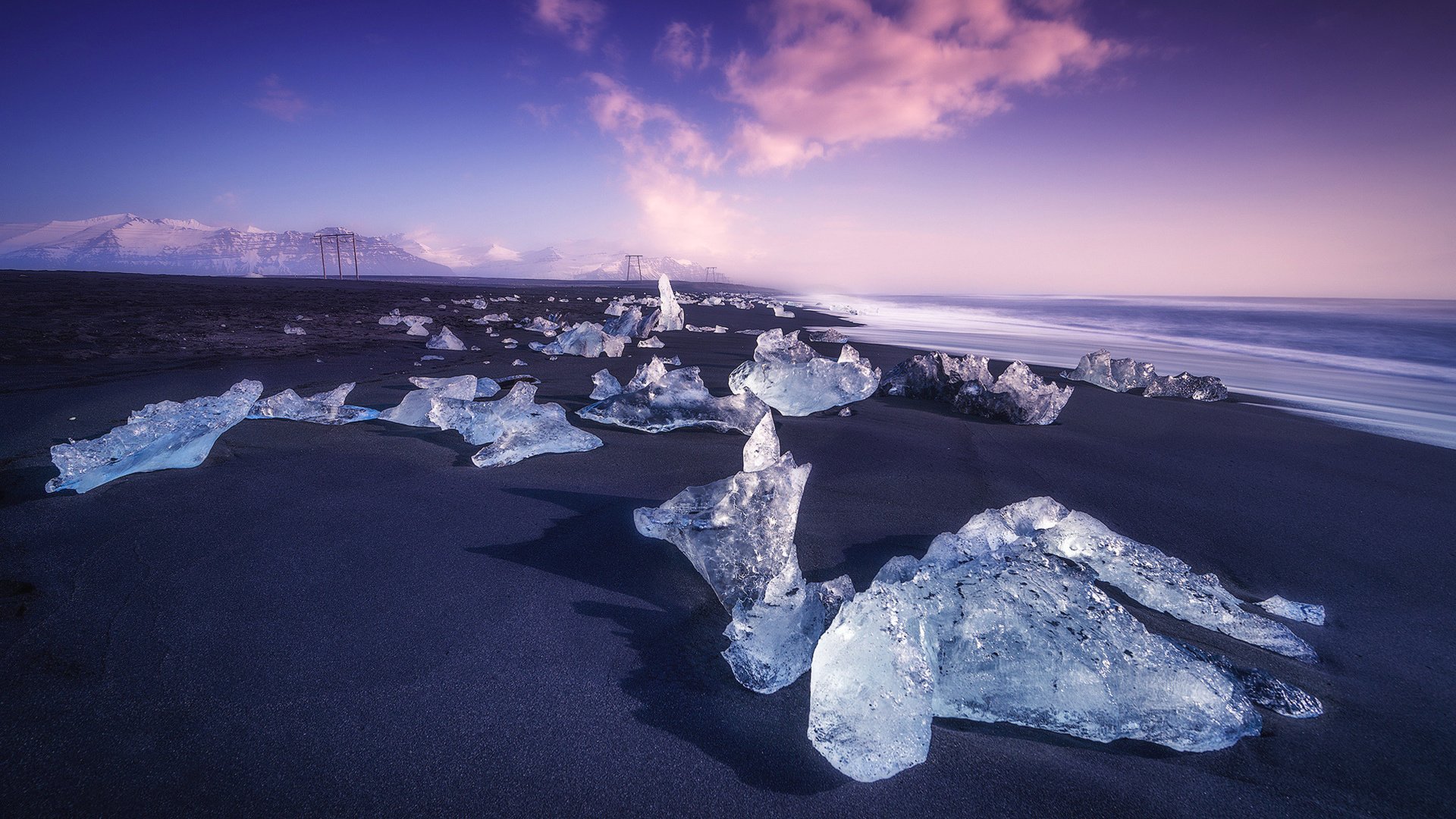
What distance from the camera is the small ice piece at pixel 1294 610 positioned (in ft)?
5.46

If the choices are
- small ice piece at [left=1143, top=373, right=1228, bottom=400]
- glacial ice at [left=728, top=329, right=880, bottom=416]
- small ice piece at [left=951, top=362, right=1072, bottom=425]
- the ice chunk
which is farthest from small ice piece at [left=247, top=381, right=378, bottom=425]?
small ice piece at [left=1143, top=373, right=1228, bottom=400]

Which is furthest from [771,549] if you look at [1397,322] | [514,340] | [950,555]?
[1397,322]

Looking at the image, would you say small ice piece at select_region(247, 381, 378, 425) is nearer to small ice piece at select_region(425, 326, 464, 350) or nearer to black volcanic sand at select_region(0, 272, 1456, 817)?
black volcanic sand at select_region(0, 272, 1456, 817)

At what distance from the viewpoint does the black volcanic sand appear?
3.42 feet

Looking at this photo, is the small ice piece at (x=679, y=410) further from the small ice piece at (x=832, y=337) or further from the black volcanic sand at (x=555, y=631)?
the small ice piece at (x=832, y=337)

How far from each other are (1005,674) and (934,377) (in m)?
3.44

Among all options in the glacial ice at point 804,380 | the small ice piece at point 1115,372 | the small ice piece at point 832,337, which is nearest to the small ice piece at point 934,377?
the glacial ice at point 804,380

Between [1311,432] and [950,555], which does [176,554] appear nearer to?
[950,555]

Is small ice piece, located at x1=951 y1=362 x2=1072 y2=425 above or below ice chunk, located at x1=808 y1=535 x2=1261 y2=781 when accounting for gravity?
above

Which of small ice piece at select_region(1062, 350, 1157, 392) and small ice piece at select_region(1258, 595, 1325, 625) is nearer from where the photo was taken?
small ice piece at select_region(1258, 595, 1325, 625)

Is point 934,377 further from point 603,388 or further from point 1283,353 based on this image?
point 1283,353

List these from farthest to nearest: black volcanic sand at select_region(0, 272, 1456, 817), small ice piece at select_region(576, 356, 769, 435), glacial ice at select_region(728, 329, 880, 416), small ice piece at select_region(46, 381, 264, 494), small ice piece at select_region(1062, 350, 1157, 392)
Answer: small ice piece at select_region(1062, 350, 1157, 392) < glacial ice at select_region(728, 329, 880, 416) < small ice piece at select_region(576, 356, 769, 435) < small ice piece at select_region(46, 381, 264, 494) < black volcanic sand at select_region(0, 272, 1456, 817)

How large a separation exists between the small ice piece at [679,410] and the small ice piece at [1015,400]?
5.58 feet

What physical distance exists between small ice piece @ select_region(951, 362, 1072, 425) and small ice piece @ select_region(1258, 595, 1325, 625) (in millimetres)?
2185
